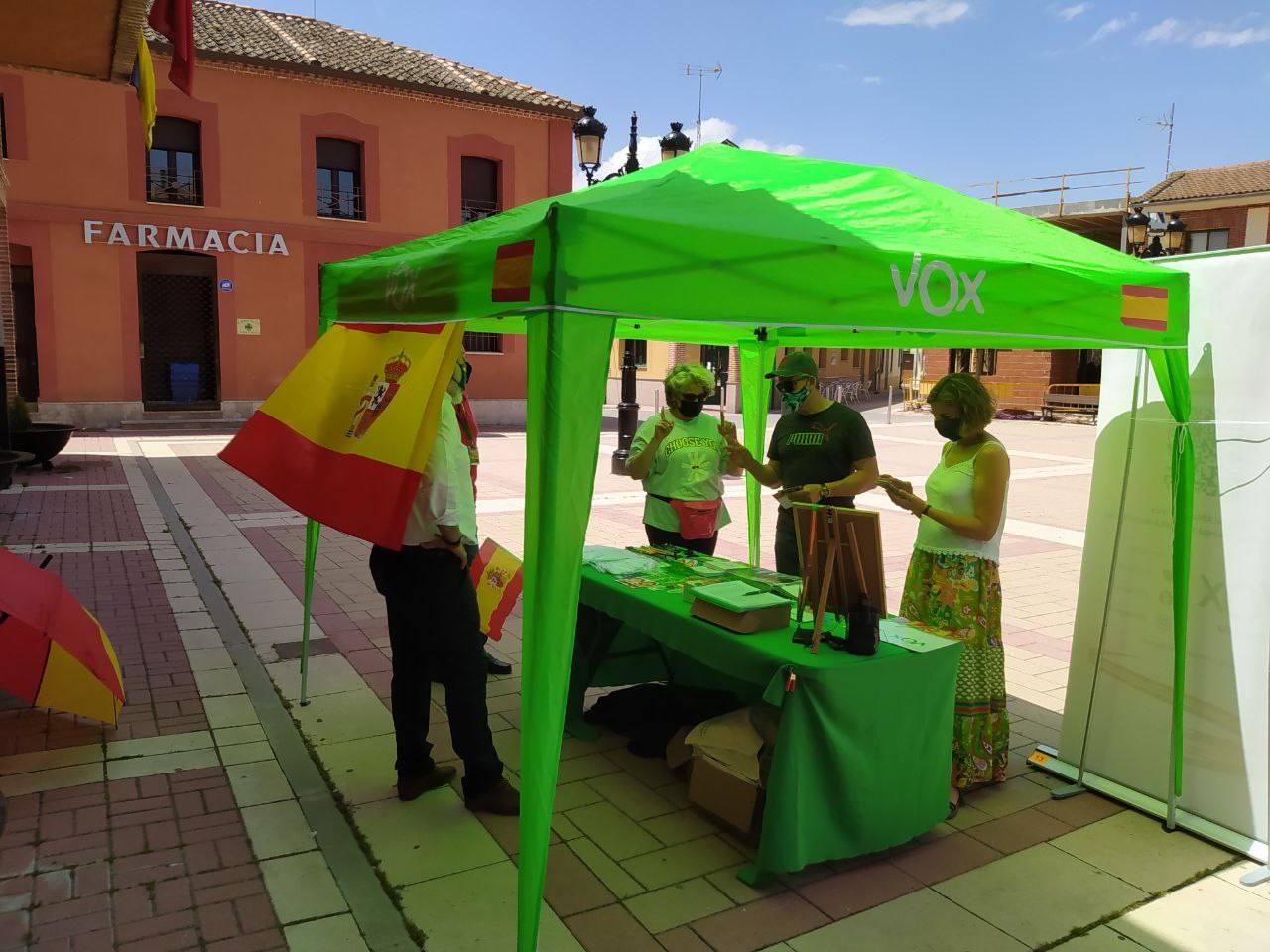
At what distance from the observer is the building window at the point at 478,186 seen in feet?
68.8

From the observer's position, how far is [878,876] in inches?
125

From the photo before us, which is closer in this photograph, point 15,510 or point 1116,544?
point 1116,544

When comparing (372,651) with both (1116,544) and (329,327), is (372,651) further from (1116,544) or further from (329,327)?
(1116,544)

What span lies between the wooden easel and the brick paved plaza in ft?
3.13

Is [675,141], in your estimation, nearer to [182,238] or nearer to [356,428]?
[356,428]

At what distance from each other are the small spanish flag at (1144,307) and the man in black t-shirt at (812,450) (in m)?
1.20

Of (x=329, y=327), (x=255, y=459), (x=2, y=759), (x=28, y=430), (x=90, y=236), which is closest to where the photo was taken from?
(x=255, y=459)

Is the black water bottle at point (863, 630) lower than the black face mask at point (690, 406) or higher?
lower

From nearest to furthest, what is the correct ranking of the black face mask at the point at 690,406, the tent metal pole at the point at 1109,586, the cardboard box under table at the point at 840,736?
the cardboard box under table at the point at 840,736
the tent metal pole at the point at 1109,586
the black face mask at the point at 690,406

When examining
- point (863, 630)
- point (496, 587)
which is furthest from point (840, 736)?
point (496, 587)

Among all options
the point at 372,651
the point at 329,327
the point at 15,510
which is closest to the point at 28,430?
the point at 15,510

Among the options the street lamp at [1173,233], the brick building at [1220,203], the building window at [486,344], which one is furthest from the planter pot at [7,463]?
the brick building at [1220,203]

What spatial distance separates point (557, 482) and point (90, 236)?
61.0ft

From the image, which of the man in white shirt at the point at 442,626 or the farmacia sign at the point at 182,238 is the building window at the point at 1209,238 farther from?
the man in white shirt at the point at 442,626
